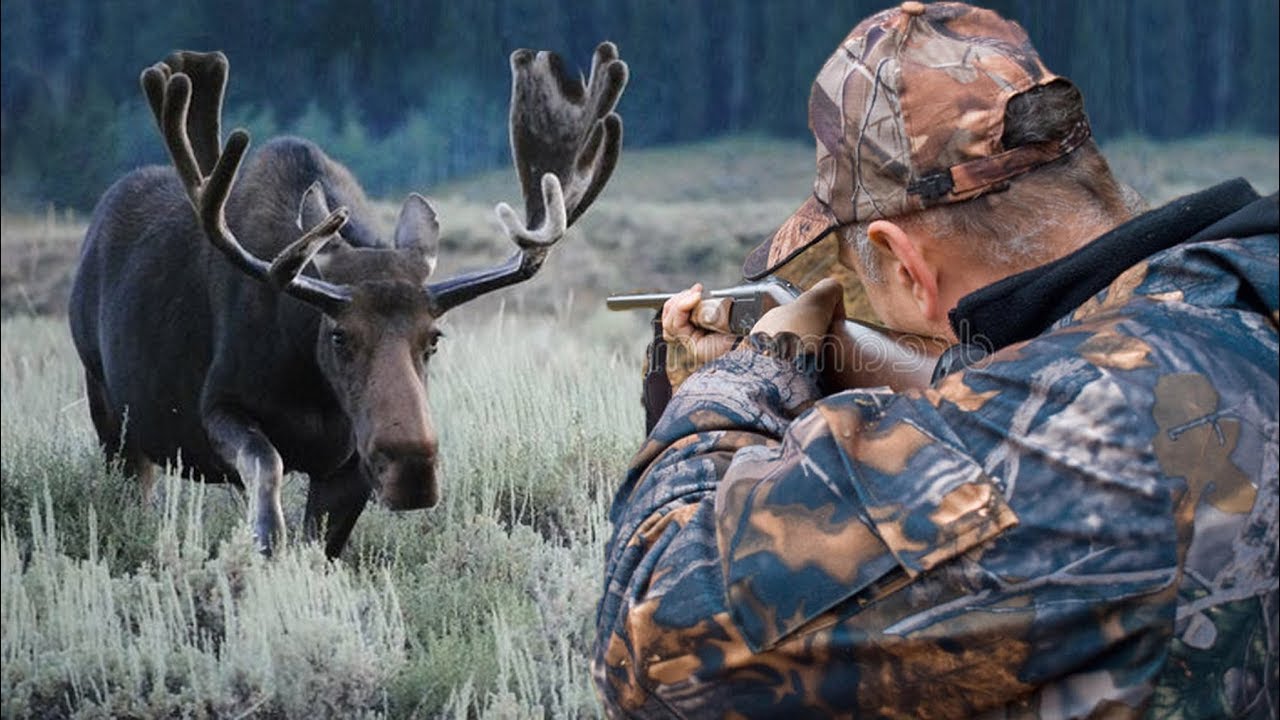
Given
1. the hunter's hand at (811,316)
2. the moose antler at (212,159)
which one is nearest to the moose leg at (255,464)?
the moose antler at (212,159)

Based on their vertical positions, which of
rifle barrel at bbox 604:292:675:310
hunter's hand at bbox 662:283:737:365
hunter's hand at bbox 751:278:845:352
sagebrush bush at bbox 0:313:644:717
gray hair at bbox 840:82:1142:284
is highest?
gray hair at bbox 840:82:1142:284

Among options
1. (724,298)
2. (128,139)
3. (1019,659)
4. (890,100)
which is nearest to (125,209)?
(128,139)

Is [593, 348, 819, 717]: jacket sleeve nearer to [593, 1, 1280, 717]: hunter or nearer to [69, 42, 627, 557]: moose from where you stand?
[593, 1, 1280, 717]: hunter

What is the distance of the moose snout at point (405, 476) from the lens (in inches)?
81.2

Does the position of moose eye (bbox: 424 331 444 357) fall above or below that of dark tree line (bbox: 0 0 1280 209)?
below

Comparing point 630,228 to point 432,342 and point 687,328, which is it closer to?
point 432,342

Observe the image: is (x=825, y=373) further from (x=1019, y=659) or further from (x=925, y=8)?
(x=1019, y=659)

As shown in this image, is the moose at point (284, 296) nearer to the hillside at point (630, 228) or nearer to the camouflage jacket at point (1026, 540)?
the hillside at point (630, 228)

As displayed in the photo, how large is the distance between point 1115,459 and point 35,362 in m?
1.70

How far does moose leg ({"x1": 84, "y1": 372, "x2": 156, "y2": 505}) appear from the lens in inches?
79.7

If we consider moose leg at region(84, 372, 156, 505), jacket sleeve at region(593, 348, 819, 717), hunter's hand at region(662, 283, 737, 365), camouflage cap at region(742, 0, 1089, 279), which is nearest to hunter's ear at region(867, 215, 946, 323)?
camouflage cap at region(742, 0, 1089, 279)

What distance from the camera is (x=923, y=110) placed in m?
1.14

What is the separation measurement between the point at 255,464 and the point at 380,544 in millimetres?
219

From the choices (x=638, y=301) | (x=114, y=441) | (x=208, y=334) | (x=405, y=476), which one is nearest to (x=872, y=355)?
(x=638, y=301)
